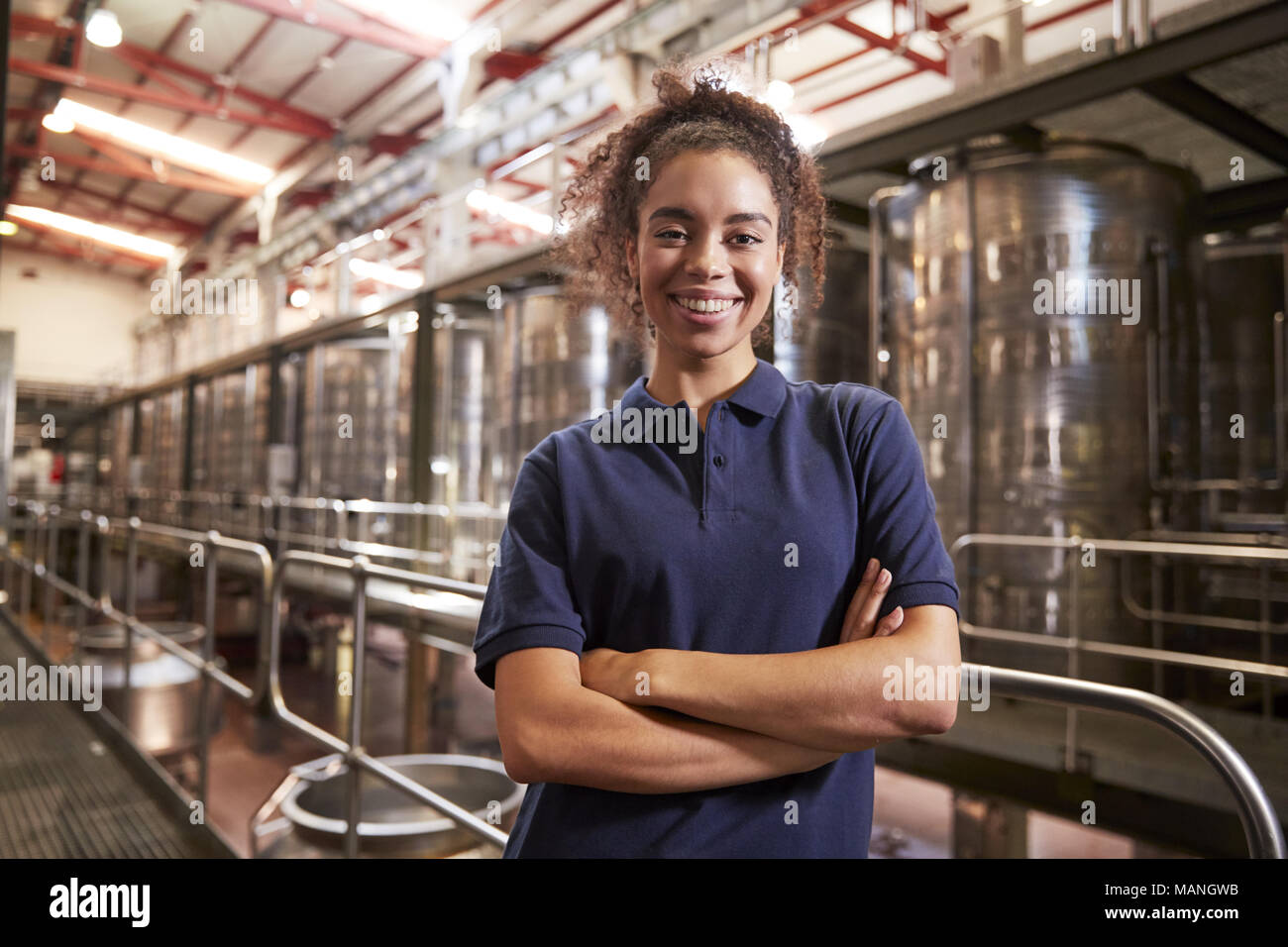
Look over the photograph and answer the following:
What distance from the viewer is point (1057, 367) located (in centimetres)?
402

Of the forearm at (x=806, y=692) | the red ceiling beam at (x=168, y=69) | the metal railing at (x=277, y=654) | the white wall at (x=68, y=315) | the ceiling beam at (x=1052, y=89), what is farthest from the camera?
the white wall at (x=68, y=315)

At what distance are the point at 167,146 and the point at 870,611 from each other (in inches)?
606

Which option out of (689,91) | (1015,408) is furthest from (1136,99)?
(689,91)

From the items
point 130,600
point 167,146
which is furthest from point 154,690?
point 167,146

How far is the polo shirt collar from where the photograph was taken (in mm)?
1077

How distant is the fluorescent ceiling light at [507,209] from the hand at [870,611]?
23.1 feet

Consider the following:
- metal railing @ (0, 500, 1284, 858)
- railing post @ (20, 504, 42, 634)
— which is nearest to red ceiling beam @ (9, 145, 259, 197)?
railing post @ (20, 504, 42, 634)

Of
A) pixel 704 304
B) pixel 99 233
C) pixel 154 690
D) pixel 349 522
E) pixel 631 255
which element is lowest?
pixel 154 690

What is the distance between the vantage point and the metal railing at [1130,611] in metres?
2.97

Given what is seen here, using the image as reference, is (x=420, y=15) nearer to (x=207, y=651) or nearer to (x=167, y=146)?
(x=167, y=146)

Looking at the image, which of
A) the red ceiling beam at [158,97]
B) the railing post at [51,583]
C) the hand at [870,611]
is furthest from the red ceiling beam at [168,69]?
the hand at [870,611]

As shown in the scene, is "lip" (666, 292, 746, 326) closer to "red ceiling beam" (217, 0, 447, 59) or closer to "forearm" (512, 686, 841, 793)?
"forearm" (512, 686, 841, 793)

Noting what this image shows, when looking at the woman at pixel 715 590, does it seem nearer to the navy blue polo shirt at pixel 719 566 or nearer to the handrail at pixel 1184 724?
the navy blue polo shirt at pixel 719 566

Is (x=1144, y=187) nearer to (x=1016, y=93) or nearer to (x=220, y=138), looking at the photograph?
(x=1016, y=93)
